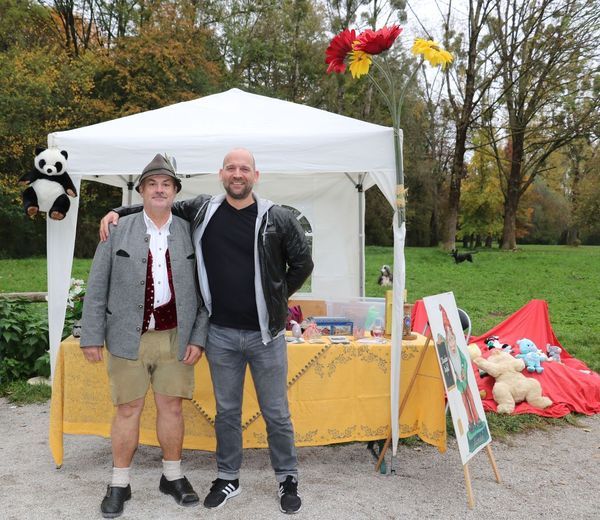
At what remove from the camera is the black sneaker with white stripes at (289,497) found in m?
2.68

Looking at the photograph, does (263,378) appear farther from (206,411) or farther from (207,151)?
(207,151)

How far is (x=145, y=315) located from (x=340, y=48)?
179 centimetres

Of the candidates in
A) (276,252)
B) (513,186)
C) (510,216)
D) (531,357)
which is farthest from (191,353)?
(510,216)

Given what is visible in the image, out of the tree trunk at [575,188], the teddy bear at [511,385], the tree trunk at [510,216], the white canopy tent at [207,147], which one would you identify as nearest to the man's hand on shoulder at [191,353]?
the white canopy tent at [207,147]

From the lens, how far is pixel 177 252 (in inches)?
104

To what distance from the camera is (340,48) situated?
2988 millimetres

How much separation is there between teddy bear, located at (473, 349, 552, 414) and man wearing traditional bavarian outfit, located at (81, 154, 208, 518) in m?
2.70

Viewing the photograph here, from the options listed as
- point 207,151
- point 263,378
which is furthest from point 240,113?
point 263,378

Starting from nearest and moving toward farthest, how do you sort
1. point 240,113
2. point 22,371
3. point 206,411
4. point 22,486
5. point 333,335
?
point 22,486 < point 206,411 < point 333,335 < point 240,113 < point 22,371

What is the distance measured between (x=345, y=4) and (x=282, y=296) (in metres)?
20.8

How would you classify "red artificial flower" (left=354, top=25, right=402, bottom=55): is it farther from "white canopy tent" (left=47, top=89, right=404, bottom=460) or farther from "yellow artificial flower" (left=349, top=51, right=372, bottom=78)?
"white canopy tent" (left=47, top=89, right=404, bottom=460)

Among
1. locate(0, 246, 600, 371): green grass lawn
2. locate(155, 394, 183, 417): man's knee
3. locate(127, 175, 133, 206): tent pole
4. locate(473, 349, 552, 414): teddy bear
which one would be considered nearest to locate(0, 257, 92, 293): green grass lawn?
locate(0, 246, 600, 371): green grass lawn

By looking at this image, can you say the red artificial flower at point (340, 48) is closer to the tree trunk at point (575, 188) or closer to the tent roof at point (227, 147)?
the tent roof at point (227, 147)

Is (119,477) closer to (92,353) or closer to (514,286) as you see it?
(92,353)
